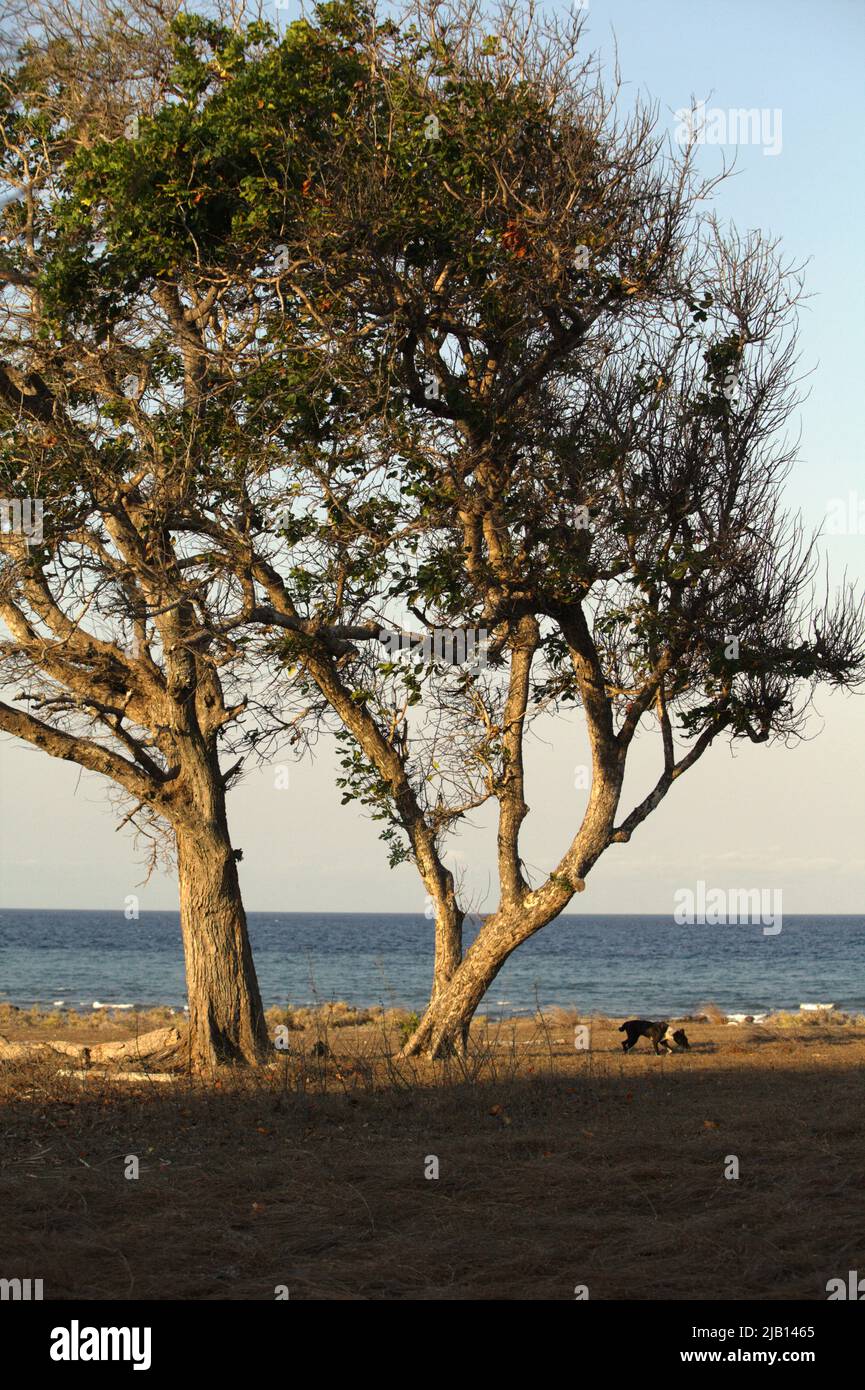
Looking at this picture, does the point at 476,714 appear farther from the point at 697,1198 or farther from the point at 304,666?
the point at 697,1198

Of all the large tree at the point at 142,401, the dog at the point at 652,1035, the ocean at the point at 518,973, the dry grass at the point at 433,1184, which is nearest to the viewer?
the dry grass at the point at 433,1184

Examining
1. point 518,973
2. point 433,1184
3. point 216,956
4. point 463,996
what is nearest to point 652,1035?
point 463,996

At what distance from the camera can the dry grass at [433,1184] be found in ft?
21.5

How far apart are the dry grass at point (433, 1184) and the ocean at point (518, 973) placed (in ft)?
35.7

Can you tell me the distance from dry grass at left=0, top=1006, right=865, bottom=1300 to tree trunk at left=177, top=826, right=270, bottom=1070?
1.62 m

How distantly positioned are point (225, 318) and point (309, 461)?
5.87ft

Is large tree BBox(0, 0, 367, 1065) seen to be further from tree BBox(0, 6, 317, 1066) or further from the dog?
the dog

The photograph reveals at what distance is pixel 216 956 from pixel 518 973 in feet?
136

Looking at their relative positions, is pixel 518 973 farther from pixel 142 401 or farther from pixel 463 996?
pixel 142 401

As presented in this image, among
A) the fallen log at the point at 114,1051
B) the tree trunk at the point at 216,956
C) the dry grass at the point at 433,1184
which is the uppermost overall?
the tree trunk at the point at 216,956

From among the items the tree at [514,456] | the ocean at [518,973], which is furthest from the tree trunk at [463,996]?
the ocean at [518,973]

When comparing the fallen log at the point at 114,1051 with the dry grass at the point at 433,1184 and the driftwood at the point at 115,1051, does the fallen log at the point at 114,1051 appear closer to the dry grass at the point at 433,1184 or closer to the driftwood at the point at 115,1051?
the driftwood at the point at 115,1051

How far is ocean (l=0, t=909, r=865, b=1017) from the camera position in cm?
4125

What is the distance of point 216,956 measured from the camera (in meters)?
15.1
